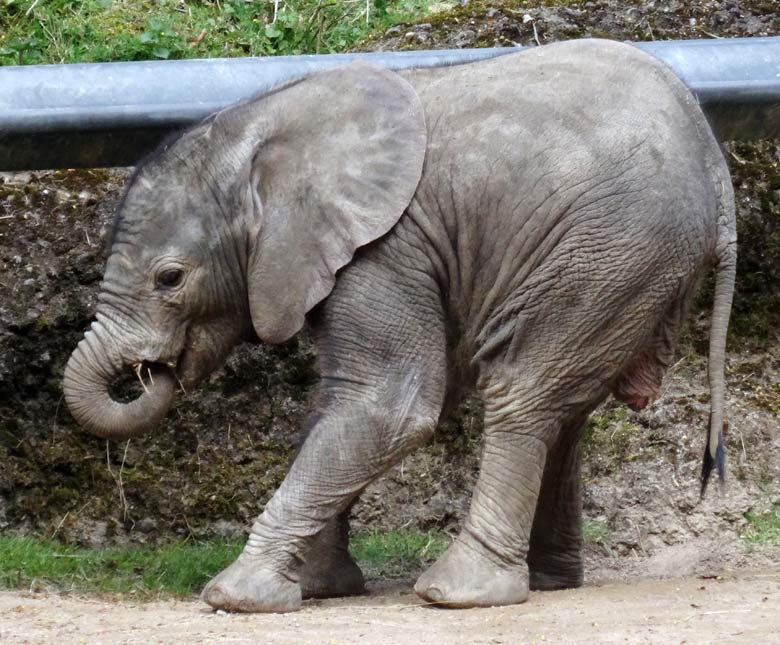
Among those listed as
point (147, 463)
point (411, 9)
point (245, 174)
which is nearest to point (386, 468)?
point (245, 174)

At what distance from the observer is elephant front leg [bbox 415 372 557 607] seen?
5.99m

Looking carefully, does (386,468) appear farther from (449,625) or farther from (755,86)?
(755,86)

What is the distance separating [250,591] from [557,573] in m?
1.71

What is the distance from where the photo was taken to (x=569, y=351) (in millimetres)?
5984

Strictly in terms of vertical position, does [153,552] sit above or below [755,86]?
below

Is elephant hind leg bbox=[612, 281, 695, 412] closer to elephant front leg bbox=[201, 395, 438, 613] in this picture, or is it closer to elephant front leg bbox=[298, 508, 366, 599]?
elephant front leg bbox=[201, 395, 438, 613]

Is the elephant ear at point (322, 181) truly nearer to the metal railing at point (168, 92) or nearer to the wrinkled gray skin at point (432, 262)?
the wrinkled gray skin at point (432, 262)

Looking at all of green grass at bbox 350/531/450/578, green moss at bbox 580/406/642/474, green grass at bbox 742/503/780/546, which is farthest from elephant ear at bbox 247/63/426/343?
green grass at bbox 742/503/780/546

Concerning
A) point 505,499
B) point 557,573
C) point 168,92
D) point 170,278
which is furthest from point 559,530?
point 168,92

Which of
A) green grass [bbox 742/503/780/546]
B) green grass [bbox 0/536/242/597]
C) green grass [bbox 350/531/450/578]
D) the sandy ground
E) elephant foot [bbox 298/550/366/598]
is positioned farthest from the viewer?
green grass [bbox 742/503/780/546]

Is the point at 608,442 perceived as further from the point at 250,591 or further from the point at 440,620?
the point at 250,591

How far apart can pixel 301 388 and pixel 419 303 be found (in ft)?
6.88

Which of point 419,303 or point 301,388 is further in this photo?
point 301,388

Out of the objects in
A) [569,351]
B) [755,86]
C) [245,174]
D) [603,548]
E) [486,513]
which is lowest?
[603,548]
